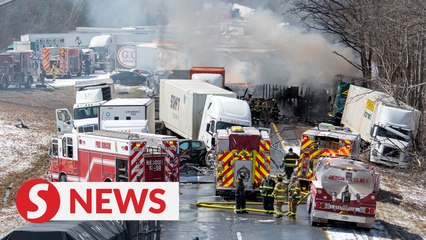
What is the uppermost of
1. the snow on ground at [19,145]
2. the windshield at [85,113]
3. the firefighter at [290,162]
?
the windshield at [85,113]

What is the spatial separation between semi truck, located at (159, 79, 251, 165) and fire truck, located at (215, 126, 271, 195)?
14.2ft

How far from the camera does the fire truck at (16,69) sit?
6231 centimetres

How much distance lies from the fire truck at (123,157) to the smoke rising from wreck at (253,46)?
3329 centimetres

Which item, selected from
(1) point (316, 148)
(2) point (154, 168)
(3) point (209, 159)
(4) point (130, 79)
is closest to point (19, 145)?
(3) point (209, 159)

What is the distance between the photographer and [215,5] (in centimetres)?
6669

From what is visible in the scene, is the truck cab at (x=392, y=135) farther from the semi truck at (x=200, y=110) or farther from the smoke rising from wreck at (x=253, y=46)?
the smoke rising from wreck at (x=253, y=46)

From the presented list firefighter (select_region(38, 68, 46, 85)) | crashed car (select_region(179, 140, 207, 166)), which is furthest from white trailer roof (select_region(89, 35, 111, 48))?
crashed car (select_region(179, 140, 207, 166))

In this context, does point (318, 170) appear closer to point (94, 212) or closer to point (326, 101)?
point (94, 212)

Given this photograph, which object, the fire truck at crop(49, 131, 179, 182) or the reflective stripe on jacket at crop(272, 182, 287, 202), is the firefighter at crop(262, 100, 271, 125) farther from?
the reflective stripe on jacket at crop(272, 182, 287, 202)

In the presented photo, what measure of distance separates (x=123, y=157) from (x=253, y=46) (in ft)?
133

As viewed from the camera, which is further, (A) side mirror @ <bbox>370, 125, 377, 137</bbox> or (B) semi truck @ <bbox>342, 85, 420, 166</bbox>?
(A) side mirror @ <bbox>370, 125, 377, 137</bbox>

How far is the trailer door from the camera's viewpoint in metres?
24.7

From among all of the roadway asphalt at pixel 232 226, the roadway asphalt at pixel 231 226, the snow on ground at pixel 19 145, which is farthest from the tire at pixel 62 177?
the roadway asphalt at pixel 232 226

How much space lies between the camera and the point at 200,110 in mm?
34781
